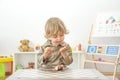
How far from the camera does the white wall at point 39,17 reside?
12.8 feet

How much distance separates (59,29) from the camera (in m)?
1.29

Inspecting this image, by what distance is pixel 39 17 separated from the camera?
3.94m

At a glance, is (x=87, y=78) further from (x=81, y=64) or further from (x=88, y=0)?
(x=88, y=0)

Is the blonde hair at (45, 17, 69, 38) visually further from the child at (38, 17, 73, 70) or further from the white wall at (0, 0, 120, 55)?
the white wall at (0, 0, 120, 55)

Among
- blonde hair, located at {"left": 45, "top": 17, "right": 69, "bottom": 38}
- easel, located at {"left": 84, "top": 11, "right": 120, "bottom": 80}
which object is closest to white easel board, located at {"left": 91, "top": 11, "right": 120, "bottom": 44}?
easel, located at {"left": 84, "top": 11, "right": 120, "bottom": 80}

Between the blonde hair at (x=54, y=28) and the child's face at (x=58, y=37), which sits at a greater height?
the blonde hair at (x=54, y=28)

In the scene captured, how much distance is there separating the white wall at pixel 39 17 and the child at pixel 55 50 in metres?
2.49

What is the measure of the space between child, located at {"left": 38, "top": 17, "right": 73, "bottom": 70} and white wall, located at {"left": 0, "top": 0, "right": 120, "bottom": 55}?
2491 mm

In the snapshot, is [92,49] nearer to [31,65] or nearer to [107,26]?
[107,26]

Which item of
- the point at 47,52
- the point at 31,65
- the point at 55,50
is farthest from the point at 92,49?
the point at 47,52

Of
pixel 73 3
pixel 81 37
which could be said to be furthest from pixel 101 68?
pixel 73 3

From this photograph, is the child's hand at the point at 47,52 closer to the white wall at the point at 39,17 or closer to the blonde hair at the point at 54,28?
the blonde hair at the point at 54,28

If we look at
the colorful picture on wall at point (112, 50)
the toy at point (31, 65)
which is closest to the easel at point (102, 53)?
the colorful picture on wall at point (112, 50)

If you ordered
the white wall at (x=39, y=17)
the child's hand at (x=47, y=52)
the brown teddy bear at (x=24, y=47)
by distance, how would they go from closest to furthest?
1. the child's hand at (x=47, y=52)
2. the brown teddy bear at (x=24, y=47)
3. the white wall at (x=39, y=17)
